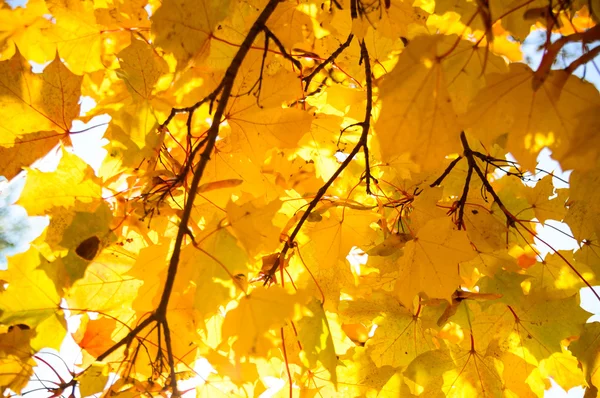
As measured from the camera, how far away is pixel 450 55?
0.81 meters

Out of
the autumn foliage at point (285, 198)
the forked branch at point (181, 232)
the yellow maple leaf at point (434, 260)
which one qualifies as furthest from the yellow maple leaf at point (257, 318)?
the yellow maple leaf at point (434, 260)

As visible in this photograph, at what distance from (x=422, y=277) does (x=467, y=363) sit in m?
0.40

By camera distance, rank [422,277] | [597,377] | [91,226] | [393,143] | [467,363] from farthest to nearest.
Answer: [467,363]
[597,377]
[422,277]
[91,226]
[393,143]

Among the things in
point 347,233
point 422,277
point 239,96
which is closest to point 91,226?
point 239,96

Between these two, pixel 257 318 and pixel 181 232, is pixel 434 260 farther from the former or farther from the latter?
pixel 181 232

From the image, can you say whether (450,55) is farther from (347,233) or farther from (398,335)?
(398,335)

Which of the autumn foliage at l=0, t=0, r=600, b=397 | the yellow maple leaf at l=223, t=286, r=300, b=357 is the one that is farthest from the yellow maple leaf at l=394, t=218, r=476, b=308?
the yellow maple leaf at l=223, t=286, r=300, b=357

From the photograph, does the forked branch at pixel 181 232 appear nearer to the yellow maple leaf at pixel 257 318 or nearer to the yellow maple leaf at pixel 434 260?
the yellow maple leaf at pixel 257 318

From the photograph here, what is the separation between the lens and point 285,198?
1222mm

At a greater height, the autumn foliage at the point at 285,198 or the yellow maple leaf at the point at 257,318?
the autumn foliage at the point at 285,198

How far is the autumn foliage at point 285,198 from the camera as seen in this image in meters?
0.77

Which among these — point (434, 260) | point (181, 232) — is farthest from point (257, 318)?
point (434, 260)

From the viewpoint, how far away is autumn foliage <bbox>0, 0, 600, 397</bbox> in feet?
2.52

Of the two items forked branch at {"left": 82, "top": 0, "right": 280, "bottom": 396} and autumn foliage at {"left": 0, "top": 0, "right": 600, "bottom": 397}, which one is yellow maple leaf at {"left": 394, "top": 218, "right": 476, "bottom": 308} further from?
forked branch at {"left": 82, "top": 0, "right": 280, "bottom": 396}
